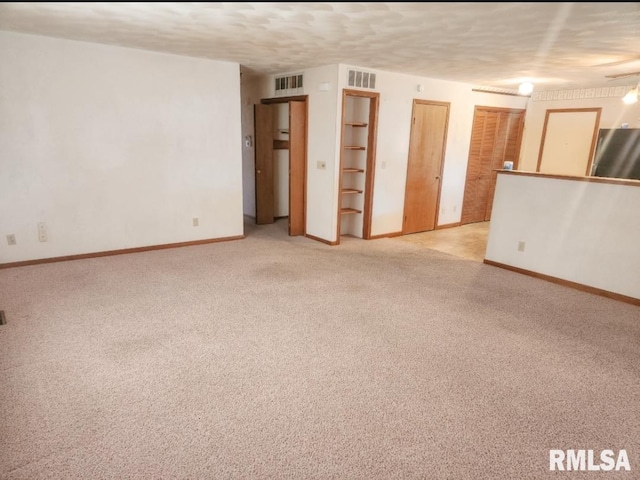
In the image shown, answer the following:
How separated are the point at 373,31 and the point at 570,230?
10.00ft

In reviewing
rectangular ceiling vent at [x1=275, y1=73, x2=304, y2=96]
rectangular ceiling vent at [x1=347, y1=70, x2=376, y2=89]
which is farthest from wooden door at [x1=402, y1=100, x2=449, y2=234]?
rectangular ceiling vent at [x1=275, y1=73, x2=304, y2=96]

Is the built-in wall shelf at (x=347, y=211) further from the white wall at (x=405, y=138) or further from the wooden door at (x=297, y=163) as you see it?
the wooden door at (x=297, y=163)

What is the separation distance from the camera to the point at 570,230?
432 cm

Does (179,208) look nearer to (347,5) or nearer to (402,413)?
(347,5)

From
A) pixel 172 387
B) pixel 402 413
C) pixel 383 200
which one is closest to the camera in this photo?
pixel 402 413

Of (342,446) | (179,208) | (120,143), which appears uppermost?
(120,143)

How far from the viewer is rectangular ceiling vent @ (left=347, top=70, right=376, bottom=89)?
521 cm

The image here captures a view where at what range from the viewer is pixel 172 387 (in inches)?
95.4

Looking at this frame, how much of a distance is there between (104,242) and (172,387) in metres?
3.13

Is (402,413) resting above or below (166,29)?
below

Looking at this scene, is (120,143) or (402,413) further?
(120,143)

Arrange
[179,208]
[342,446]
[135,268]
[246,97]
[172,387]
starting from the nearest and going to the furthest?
[342,446] < [172,387] < [135,268] < [179,208] < [246,97]

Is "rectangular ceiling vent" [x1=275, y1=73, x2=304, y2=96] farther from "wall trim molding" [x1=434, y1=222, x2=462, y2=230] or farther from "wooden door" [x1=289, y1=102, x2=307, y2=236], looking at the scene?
"wall trim molding" [x1=434, y1=222, x2=462, y2=230]

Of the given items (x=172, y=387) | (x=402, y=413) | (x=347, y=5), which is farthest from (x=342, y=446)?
(x=347, y=5)
